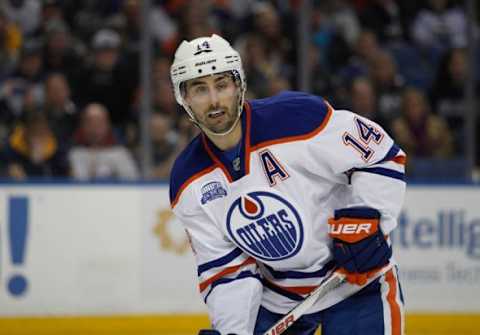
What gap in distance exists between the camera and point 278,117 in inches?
105

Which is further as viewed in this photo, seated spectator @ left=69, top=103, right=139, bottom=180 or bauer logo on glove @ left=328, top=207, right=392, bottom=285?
seated spectator @ left=69, top=103, right=139, bottom=180

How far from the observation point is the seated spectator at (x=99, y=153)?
17.7ft

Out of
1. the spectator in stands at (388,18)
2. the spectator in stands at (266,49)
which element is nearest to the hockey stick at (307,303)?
the spectator in stands at (266,49)

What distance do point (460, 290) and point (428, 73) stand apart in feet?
4.44

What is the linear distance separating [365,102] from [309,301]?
312 cm

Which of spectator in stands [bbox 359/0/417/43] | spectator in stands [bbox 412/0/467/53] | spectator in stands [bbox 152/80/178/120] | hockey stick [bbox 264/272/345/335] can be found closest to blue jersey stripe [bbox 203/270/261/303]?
hockey stick [bbox 264/272/345/335]

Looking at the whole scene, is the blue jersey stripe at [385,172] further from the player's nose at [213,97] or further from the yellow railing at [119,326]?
the yellow railing at [119,326]

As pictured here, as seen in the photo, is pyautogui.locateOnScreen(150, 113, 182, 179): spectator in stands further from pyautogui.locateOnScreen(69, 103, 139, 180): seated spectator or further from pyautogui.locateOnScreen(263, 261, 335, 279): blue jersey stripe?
pyautogui.locateOnScreen(263, 261, 335, 279): blue jersey stripe

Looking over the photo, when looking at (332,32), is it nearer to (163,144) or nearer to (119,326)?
(163,144)

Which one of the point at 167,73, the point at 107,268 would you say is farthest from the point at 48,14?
the point at 107,268

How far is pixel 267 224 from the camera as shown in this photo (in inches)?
→ 105

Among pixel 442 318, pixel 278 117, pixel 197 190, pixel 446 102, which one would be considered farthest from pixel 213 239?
pixel 446 102

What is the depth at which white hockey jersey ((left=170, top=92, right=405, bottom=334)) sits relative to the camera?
264cm

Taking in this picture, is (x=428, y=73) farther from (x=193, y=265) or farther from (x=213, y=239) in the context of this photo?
(x=213, y=239)
